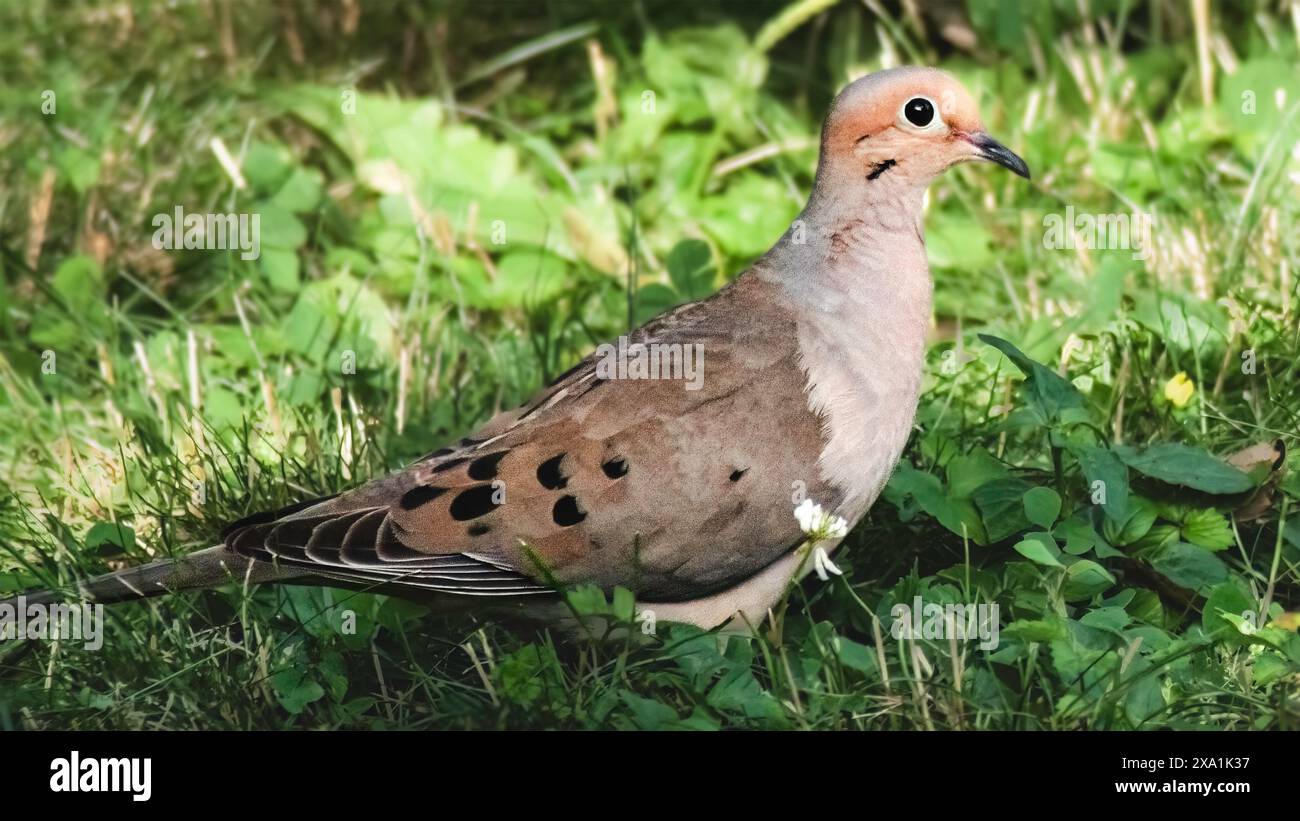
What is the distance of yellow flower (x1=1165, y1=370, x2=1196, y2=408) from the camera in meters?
4.38

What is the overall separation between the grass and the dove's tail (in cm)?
10

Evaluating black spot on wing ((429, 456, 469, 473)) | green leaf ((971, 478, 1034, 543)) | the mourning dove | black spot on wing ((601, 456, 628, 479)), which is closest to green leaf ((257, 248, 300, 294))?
the mourning dove

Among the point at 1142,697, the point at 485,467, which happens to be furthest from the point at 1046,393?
the point at 485,467

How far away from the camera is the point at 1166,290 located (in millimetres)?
5172

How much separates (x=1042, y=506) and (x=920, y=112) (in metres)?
0.94

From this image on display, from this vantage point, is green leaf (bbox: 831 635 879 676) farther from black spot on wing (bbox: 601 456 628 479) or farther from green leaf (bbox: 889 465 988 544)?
black spot on wing (bbox: 601 456 628 479)

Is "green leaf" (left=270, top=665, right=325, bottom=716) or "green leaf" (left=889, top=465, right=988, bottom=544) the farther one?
"green leaf" (left=889, top=465, right=988, bottom=544)

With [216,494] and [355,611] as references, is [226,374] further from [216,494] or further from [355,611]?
[355,611]

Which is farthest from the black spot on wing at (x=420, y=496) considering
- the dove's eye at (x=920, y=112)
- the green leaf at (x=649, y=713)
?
the dove's eye at (x=920, y=112)

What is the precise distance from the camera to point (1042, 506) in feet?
13.0

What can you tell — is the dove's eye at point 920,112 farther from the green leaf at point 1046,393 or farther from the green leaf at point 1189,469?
the green leaf at point 1189,469

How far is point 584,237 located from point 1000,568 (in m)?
2.27

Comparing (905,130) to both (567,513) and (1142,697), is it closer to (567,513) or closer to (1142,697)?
(567,513)
